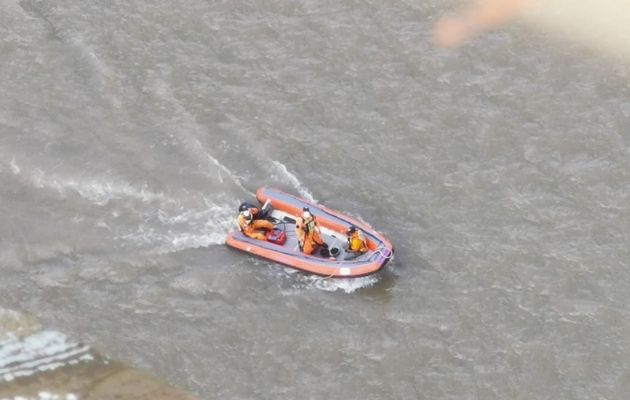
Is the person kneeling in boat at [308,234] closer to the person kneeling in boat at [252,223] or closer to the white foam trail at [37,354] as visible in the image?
the person kneeling in boat at [252,223]

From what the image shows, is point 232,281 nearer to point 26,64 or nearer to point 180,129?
point 180,129

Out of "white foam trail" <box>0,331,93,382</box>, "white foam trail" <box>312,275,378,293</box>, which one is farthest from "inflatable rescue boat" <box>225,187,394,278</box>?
"white foam trail" <box>0,331,93,382</box>

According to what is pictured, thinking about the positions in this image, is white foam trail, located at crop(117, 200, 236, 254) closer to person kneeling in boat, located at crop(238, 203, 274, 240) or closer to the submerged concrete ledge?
person kneeling in boat, located at crop(238, 203, 274, 240)

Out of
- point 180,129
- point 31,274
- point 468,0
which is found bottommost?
point 31,274

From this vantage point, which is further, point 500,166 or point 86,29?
point 86,29

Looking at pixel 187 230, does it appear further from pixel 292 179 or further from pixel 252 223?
pixel 292 179

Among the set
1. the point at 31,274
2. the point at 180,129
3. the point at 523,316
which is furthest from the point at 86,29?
the point at 523,316

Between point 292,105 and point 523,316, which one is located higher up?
point 292,105
